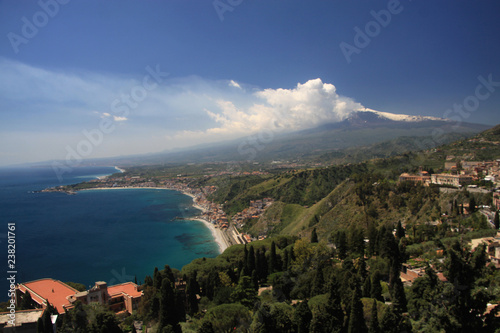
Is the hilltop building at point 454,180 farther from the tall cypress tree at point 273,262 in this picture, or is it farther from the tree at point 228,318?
the tree at point 228,318

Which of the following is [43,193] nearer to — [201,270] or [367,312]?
[201,270]

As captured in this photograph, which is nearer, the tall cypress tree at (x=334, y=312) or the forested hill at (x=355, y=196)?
the tall cypress tree at (x=334, y=312)

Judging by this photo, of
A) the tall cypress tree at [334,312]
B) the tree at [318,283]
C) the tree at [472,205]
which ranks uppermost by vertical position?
the tree at [472,205]

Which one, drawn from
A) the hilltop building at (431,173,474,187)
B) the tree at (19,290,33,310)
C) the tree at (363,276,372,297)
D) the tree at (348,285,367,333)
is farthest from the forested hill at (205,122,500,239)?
the tree at (19,290,33,310)

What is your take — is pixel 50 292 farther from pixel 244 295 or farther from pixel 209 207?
pixel 209 207

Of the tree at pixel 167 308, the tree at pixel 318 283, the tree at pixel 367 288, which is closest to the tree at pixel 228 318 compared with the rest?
the tree at pixel 167 308

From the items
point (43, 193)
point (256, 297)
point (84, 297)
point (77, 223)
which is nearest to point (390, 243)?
point (256, 297)
